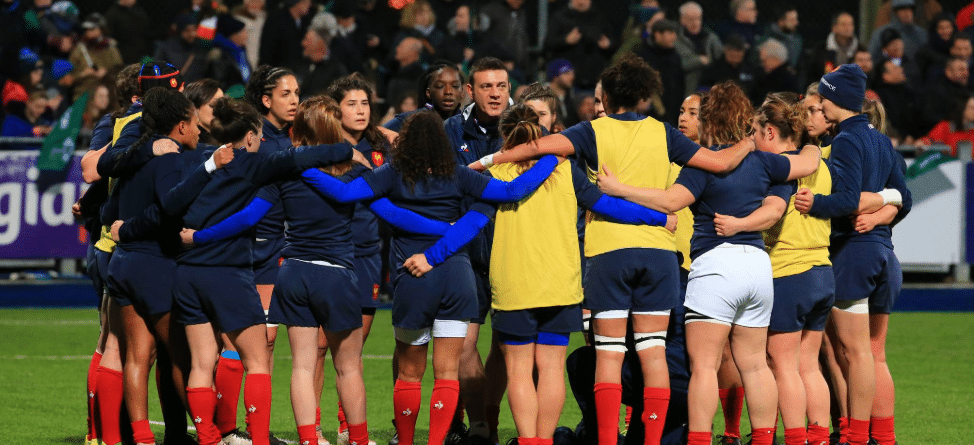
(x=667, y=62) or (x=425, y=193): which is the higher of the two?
(x=667, y=62)

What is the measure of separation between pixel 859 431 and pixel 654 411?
1.23 m

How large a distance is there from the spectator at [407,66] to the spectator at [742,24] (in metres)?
3.88

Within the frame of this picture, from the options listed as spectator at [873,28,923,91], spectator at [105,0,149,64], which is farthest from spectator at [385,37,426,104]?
spectator at [873,28,923,91]

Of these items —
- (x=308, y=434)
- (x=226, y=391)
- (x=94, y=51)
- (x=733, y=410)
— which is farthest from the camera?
(x=94, y=51)

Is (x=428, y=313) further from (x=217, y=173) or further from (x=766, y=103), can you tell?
(x=766, y=103)

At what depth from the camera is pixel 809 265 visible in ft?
19.4

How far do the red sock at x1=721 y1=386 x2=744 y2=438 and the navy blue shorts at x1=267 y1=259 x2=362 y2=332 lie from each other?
2084 millimetres

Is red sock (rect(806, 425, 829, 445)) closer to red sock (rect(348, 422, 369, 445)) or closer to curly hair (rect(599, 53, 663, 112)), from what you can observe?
curly hair (rect(599, 53, 663, 112))

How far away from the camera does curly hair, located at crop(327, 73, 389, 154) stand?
20.8 ft

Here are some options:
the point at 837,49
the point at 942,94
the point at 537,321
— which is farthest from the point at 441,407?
the point at 942,94

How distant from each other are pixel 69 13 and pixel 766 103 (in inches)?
438

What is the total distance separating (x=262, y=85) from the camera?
21.6 ft

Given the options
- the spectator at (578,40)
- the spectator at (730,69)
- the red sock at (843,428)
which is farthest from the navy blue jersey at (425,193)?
the spectator at (578,40)

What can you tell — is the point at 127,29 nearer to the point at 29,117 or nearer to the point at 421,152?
the point at 29,117
